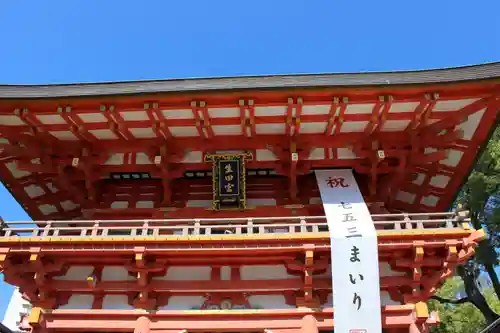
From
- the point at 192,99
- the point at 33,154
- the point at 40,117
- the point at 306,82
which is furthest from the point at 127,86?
the point at 306,82

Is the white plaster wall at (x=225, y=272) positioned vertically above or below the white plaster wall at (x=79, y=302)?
above

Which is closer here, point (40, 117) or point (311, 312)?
point (311, 312)

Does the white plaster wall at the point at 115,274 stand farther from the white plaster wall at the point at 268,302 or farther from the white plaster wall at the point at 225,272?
the white plaster wall at the point at 268,302

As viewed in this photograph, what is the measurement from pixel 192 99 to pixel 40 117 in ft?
11.2

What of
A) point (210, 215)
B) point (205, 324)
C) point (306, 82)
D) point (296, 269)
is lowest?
point (205, 324)

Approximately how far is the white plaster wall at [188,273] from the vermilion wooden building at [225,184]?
3 centimetres

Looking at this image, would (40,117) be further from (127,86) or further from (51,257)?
(51,257)

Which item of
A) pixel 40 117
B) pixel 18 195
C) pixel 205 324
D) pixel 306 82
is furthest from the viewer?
pixel 18 195

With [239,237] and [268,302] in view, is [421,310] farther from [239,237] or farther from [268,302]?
[239,237]

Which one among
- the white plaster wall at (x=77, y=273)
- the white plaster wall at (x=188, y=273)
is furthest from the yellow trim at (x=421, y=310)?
the white plaster wall at (x=77, y=273)

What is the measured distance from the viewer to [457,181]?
35.3 ft

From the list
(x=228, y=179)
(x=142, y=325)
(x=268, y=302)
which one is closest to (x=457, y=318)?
(x=268, y=302)

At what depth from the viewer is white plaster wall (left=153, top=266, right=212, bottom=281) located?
8727 mm

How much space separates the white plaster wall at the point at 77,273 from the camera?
29.1 feet
